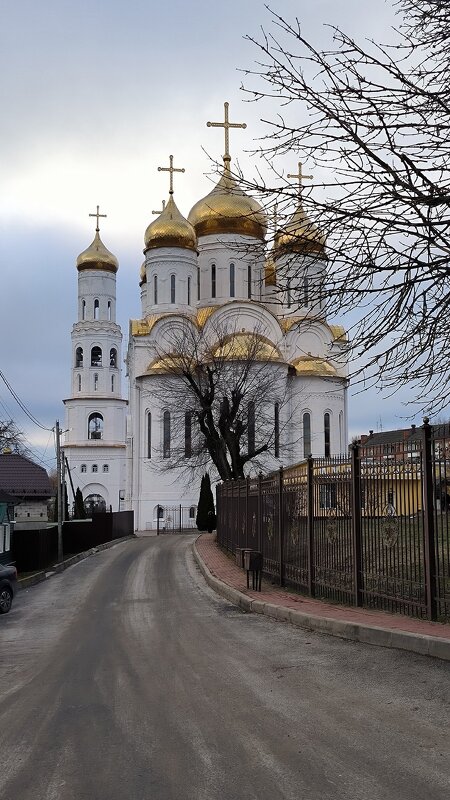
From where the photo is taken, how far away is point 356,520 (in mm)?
10812

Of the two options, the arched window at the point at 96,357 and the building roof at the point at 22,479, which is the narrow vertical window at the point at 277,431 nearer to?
the building roof at the point at 22,479

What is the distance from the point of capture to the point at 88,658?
379 inches

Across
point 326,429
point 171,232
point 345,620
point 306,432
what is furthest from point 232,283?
point 345,620

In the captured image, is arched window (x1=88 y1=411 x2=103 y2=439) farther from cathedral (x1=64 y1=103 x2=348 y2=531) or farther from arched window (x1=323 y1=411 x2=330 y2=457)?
arched window (x1=323 y1=411 x2=330 y2=457)

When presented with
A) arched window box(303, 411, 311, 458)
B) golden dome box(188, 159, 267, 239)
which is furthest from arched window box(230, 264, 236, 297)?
arched window box(303, 411, 311, 458)

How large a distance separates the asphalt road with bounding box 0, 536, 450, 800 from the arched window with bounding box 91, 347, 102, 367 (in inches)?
2417

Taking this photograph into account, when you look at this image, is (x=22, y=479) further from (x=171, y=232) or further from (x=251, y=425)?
(x=171, y=232)

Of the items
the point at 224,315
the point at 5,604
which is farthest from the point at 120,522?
the point at 5,604

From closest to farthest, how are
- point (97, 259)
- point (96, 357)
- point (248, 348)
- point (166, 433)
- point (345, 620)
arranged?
point (345, 620) < point (248, 348) < point (166, 433) < point (97, 259) < point (96, 357)

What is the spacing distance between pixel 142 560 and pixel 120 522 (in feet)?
60.2

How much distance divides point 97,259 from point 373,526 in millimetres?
63926

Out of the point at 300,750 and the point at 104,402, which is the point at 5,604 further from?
the point at 104,402

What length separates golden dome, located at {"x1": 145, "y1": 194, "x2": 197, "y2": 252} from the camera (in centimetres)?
5428

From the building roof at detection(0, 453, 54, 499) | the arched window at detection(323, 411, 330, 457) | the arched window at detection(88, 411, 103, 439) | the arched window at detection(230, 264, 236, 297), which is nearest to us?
the building roof at detection(0, 453, 54, 499)
